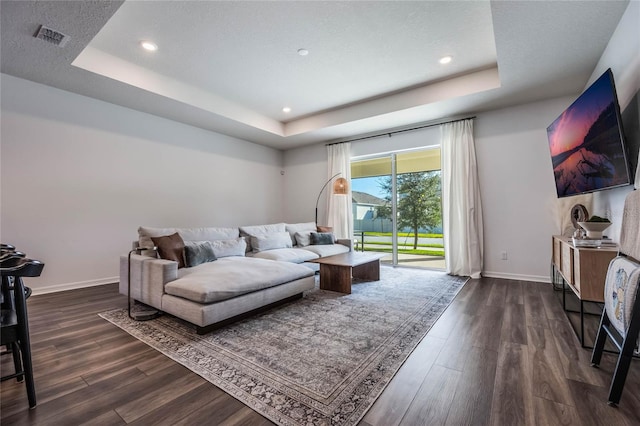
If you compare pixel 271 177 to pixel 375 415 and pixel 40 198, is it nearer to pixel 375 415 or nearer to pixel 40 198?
pixel 40 198

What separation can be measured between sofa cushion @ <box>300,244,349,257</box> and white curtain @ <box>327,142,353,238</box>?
0.85 metres

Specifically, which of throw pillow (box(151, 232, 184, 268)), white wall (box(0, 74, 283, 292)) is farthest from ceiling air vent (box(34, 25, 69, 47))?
throw pillow (box(151, 232, 184, 268))

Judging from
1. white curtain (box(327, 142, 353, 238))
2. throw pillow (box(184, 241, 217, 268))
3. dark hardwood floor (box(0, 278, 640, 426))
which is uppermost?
white curtain (box(327, 142, 353, 238))

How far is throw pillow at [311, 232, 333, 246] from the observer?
5051mm

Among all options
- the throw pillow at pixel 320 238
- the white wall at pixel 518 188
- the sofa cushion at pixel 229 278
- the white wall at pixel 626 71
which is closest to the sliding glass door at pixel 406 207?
the white wall at pixel 518 188

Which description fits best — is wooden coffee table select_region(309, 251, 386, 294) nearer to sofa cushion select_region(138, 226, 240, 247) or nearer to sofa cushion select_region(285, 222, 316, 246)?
sofa cushion select_region(285, 222, 316, 246)

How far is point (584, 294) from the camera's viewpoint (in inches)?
81.3

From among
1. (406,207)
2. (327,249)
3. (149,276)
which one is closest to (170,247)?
(149,276)

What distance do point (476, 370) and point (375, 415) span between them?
82 centimetres

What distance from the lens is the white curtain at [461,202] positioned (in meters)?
4.40

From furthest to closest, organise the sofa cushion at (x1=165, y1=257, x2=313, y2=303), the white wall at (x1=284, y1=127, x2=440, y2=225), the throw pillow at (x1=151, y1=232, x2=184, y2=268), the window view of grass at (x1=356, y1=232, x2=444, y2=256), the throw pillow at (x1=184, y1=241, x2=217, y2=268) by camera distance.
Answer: the white wall at (x1=284, y1=127, x2=440, y2=225) → the window view of grass at (x1=356, y1=232, x2=444, y2=256) → the throw pillow at (x1=184, y1=241, x2=217, y2=268) → the throw pillow at (x1=151, y1=232, x2=184, y2=268) → the sofa cushion at (x1=165, y1=257, x2=313, y2=303)

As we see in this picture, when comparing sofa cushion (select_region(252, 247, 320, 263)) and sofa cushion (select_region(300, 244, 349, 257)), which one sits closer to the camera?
sofa cushion (select_region(252, 247, 320, 263))

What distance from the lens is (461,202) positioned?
4.51 meters

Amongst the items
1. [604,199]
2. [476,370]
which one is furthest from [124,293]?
[604,199]
